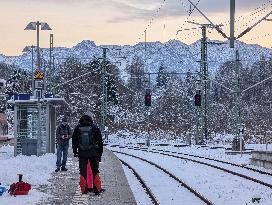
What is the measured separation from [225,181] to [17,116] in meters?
11.7

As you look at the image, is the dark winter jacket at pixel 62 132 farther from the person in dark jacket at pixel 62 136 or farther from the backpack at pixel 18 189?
the backpack at pixel 18 189

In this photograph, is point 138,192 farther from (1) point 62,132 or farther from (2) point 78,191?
(1) point 62,132

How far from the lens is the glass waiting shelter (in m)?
26.3

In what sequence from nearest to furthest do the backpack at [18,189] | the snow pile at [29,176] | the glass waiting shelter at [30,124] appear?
the snow pile at [29,176], the backpack at [18,189], the glass waiting shelter at [30,124]

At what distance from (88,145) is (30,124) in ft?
51.4

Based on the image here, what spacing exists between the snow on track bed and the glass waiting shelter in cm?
631

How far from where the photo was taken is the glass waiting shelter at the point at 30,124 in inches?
1034

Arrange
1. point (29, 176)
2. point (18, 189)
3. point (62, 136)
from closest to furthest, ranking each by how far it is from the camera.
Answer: point (18, 189), point (29, 176), point (62, 136)

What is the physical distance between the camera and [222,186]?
1689 cm

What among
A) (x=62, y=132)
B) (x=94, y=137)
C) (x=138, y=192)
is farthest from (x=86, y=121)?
(x=62, y=132)

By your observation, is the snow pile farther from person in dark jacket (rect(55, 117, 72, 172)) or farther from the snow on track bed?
the snow on track bed

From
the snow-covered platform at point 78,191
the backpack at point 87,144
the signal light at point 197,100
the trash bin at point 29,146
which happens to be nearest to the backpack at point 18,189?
the snow-covered platform at point 78,191

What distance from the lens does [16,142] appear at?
91.7 feet

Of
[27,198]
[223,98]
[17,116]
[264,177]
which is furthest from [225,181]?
[223,98]
